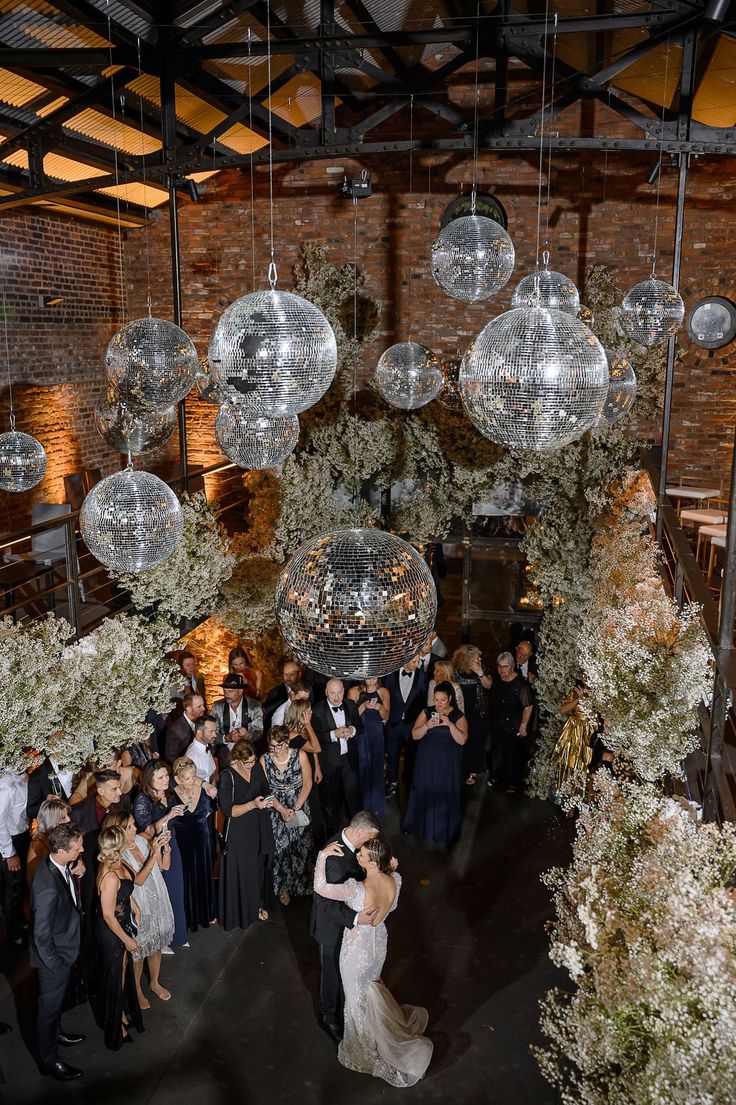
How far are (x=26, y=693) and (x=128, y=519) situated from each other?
100 cm

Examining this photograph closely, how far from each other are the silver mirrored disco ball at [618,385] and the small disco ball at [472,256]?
1.03 metres

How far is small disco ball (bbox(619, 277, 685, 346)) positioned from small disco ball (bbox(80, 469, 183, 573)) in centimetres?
302

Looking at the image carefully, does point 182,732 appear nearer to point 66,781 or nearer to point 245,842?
point 66,781

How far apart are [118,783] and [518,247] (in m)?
6.40

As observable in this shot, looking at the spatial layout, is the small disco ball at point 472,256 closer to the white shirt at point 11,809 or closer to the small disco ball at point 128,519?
the small disco ball at point 128,519

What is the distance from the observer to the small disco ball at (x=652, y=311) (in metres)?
5.75

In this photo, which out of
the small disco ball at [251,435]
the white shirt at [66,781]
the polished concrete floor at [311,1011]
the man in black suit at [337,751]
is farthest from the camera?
the man in black suit at [337,751]

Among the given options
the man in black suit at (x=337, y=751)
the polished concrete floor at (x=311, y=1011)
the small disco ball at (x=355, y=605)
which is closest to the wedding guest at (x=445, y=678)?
the man in black suit at (x=337, y=751)

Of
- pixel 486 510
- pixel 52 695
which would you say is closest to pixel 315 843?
pixel 52 695

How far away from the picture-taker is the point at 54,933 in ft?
14.6

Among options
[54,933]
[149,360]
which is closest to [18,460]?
[149,360]

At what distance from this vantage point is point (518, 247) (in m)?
9.08

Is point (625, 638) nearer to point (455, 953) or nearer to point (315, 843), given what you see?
point (455, 953)

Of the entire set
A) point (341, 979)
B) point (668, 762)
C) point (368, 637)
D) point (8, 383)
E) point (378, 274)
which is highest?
point (378, 274)
